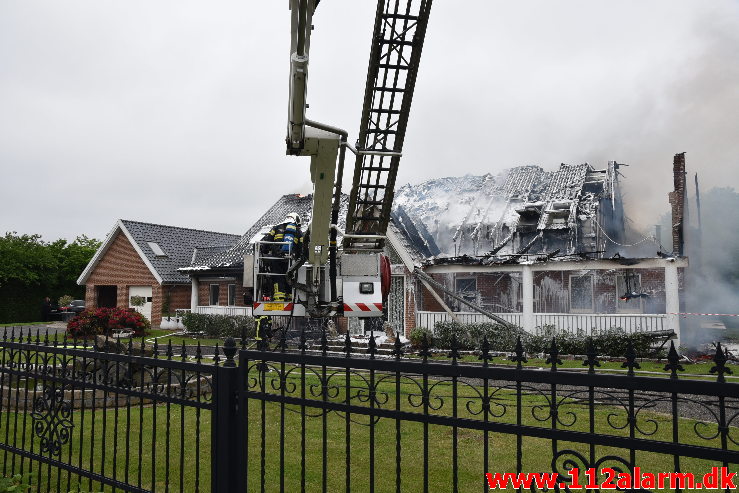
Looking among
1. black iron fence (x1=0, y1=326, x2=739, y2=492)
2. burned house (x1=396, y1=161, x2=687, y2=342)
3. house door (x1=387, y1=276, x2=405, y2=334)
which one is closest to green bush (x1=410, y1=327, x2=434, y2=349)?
burned house (x1=396, y1=161, x2=687, y2=342)

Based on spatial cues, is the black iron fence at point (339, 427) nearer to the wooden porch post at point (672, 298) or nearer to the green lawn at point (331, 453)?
the green lawn at point (331, 453)

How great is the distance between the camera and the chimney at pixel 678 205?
17.3m

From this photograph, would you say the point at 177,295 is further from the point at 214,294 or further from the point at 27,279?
the point at 27,279

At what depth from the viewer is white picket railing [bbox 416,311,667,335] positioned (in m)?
14.8

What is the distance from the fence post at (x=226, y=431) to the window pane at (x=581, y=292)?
16.7 meters

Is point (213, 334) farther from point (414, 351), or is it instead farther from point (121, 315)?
point (414, 351)

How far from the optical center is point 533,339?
15.0 meters

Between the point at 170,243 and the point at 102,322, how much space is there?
512 inches

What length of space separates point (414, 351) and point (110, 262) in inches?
795

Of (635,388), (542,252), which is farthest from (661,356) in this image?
(635,388)

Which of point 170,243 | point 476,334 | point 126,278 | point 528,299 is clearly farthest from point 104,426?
point 170,243

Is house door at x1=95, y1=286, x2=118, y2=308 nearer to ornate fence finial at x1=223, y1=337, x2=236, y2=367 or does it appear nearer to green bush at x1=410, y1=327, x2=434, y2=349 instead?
green bush at x1=410, y1=327, x2=434, y2=349

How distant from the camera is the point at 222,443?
3.43 meters

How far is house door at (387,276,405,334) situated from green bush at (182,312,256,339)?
18.4ft
